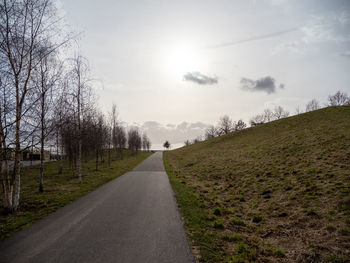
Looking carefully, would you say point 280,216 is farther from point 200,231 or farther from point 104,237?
point 104,237

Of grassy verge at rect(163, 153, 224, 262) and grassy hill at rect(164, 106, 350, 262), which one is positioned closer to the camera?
grassy verge at rect(163, 153, 224, 262)

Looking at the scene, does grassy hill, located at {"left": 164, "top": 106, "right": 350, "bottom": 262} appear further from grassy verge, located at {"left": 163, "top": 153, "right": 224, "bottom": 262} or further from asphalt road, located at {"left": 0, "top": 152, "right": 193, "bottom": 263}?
asphalt road, located at {"left": 0, "top": 152, "right": 193, "bottom": 263}

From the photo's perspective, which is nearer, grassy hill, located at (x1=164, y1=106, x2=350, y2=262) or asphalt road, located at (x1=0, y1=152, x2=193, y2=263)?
asphalt road, located at (x1=0, y1=152, x2=193, y2=263)

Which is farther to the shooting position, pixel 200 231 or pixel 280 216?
pixel 280 216

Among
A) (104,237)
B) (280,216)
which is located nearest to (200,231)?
(104,237)

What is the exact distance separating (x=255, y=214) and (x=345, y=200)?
3.36 metres

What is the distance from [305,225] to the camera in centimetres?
552

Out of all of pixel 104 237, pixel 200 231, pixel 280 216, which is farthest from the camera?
pixel 280 216

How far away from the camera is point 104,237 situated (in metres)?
4.89

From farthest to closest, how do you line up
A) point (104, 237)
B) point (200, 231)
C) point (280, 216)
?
point (280, 216) < point (200, 231) < point (104, 237)

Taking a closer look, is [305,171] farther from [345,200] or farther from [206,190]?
[206,190]

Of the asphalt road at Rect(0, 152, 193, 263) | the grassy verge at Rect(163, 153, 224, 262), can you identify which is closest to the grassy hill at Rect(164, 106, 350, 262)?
the grassy verge at Rect(163, 153, 224, 262)

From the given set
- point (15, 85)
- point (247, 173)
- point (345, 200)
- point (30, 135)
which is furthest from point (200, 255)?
point (247, 173)

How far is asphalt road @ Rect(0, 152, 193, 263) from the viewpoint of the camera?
4008 mm
